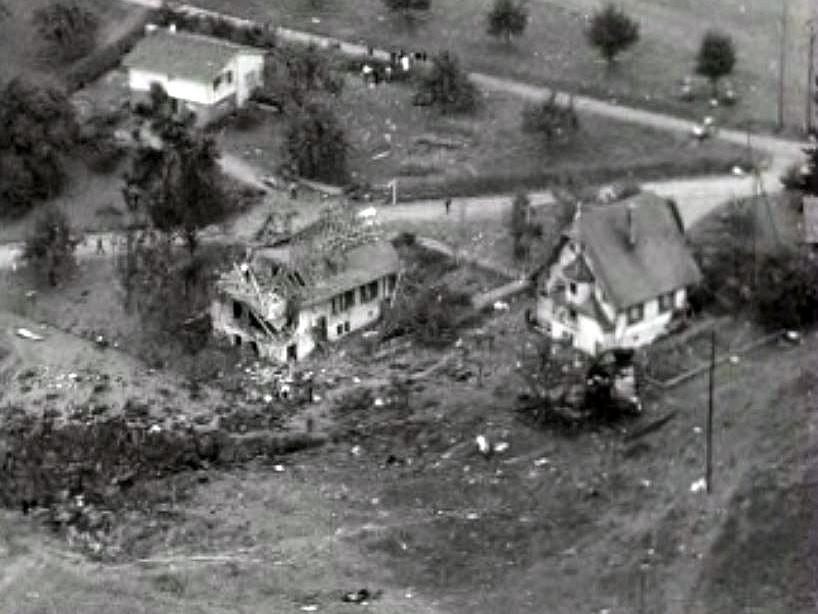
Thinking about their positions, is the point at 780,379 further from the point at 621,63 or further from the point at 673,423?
the point at 621,63

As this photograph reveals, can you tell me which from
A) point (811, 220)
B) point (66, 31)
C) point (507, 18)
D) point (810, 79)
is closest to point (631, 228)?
point (811, 220)

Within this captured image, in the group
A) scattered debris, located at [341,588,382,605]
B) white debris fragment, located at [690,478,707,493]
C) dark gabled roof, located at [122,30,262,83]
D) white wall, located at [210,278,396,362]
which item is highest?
dark gabled roof, located at [122,30,262,83]

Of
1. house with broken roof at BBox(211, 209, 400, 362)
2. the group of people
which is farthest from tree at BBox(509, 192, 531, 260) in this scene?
the group of people

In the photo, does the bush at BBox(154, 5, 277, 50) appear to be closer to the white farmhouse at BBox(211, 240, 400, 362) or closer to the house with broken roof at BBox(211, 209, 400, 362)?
the house with broken roof at BBox(211, 209, 400, 362)

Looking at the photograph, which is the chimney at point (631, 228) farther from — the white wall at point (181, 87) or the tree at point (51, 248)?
the white wall at point (181, 87)

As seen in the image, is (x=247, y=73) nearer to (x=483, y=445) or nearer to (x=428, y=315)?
(x=428, y=315)

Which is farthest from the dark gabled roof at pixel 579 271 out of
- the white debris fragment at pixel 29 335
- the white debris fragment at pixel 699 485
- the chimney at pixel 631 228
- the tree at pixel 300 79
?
the tree at pixel 300 79

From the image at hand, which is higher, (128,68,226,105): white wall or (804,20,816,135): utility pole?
(804,20,816,135): utility pole
